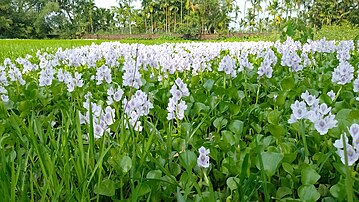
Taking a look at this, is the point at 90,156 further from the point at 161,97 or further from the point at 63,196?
the point at 161,97

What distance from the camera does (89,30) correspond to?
7275cm

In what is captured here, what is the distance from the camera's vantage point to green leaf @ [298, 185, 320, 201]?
101 centimetres

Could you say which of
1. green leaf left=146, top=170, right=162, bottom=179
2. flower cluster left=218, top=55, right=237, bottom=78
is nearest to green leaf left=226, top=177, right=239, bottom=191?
green leaf left=146, top=170, right=162, bottom=179

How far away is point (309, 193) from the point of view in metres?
1.03

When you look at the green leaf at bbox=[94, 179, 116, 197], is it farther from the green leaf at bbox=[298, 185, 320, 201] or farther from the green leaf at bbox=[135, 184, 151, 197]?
the green leaf at bbox=[298, 185, 320, 201]

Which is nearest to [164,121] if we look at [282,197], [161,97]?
[161,97]

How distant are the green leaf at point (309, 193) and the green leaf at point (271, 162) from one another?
105 millimetres

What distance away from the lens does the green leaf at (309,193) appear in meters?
1.01

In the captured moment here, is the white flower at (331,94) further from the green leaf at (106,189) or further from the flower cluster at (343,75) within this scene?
the green leaf at (106,189)

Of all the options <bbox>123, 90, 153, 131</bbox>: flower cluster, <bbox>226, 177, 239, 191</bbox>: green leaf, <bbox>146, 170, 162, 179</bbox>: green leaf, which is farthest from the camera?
<bbox>123, 90, 153, 131</bbox>: flower cluster

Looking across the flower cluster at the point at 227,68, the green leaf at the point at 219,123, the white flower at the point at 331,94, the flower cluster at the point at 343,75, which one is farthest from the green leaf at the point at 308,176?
the flower cluster at the point at 227,68

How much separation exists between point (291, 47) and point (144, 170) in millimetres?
3692

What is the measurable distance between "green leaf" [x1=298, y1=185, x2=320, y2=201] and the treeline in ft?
123

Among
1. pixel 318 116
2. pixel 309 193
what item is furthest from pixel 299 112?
pixel 309 193
